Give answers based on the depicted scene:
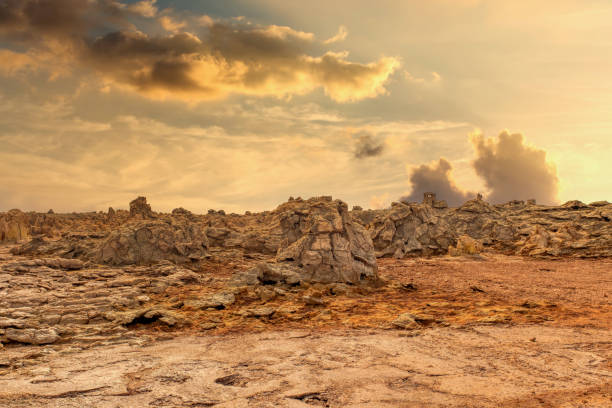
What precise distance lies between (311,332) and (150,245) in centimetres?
2234

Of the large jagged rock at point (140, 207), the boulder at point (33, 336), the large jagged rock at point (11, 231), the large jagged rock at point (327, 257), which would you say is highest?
the large jagged rock at point (140, 207)

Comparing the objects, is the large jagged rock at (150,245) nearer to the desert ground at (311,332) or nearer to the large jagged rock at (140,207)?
the desert ground at (311,332)

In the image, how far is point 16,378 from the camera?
770 centimetres

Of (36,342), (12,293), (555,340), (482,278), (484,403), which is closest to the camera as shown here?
(484,403)

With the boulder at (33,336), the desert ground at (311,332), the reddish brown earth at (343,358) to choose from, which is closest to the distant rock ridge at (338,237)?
the desert ground at (311,332)

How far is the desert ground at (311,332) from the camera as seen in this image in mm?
6871

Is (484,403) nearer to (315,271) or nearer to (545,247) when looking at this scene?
(315,271)

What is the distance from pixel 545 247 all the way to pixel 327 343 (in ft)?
99.2

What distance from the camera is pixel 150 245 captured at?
2944 cm

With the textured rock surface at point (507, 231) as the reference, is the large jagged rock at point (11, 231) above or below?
above

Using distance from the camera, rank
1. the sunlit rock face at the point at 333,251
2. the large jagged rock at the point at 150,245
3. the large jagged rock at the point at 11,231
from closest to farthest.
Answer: the sunlit rock face at the point at 333,251
the large jagged rock at the point at 150,245
the large jagged rock at the point at 11,231

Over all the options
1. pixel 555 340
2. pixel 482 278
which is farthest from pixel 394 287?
pixel 555 340

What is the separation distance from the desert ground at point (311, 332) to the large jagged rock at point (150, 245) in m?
0.18

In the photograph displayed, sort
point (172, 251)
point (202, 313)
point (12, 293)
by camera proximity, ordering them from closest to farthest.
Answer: point (202, 313) → point (12, 293) → point (172, 251)
